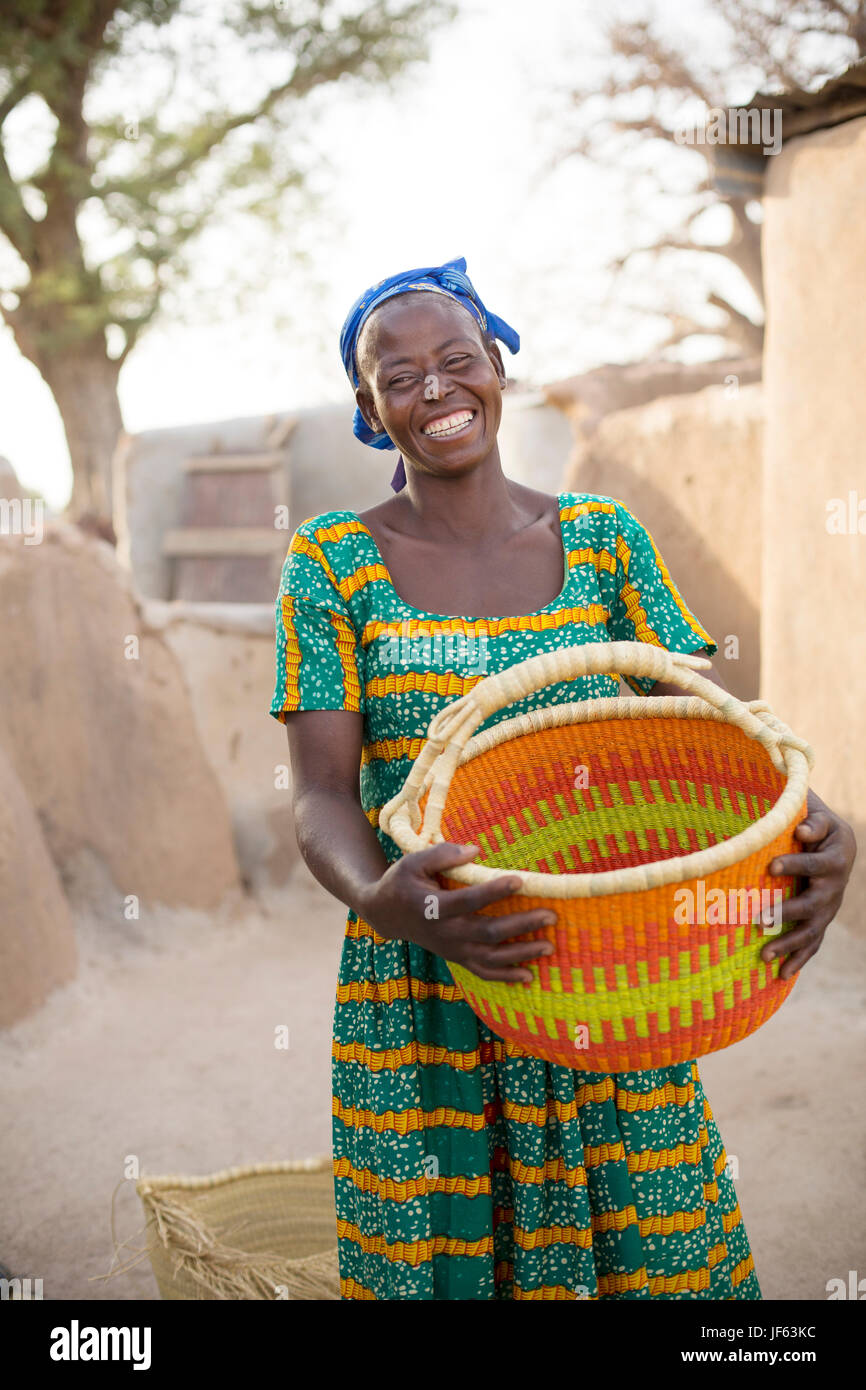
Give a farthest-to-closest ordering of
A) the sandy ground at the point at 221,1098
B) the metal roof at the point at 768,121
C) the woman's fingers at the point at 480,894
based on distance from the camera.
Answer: the metal roof at the point at 768,121 → the sandy ground at the point at 221,1098 → the woman's fingers at the point at 480,894

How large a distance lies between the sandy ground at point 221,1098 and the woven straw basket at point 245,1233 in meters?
0.23

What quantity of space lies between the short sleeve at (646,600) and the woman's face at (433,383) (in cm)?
24

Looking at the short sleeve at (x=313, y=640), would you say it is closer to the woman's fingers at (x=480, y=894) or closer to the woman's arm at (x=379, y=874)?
the woman's arm at (x=379, y=874)

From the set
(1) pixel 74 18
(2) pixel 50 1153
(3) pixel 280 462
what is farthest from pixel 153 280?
(2) pixel 50 1153

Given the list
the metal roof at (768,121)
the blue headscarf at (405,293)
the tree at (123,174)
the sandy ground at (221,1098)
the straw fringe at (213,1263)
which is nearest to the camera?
the blue headscarf at (405,293)

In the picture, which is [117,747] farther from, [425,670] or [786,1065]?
[425,670]

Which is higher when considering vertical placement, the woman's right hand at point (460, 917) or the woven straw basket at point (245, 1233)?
the woman's right hand at point (460, 917)

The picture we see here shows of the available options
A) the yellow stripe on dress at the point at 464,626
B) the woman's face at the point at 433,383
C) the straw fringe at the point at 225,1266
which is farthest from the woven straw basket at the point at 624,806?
the straw fringe at the point at 225,1266

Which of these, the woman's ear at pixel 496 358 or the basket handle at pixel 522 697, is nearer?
the basket handle at pixel 522 697

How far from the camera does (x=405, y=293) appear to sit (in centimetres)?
156

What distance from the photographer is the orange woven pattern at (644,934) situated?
1.14m

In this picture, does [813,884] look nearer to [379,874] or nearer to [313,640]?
[379,874]

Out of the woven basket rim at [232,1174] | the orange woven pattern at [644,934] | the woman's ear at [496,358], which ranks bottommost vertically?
the woven basket rim at [232,1174]

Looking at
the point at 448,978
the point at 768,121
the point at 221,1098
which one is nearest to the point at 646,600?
the point at 448,978
